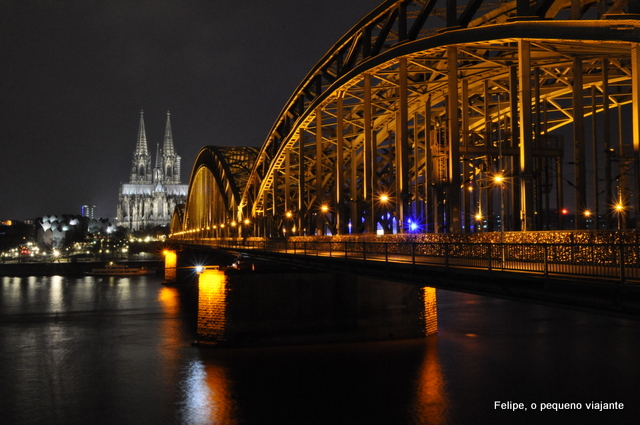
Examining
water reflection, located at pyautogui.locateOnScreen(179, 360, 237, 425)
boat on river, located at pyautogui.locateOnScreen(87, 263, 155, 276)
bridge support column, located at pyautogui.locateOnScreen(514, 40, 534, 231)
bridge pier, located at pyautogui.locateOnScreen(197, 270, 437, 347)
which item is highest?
bridge support column, located at pyautogui.locateOnScreen(514, 40, 534, 231)

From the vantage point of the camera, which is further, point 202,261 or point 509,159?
point 202,261

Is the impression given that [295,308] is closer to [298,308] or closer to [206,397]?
[298,308]

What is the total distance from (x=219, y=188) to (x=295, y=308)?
50.6 metres

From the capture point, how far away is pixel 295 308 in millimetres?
36688

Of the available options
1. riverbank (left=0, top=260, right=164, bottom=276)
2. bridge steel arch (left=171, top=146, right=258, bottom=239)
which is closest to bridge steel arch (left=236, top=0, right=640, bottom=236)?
bridge steel arch (left=171, top=146, right=258, bottom=239)

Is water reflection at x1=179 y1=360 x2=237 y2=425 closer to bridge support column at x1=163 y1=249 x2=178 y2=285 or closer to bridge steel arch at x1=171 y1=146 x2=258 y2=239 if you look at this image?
bridge steel arch at x1=171 y1=146 x2=258 y2=239

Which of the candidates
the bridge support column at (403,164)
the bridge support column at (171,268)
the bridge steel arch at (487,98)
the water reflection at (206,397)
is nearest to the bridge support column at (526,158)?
the bridge steel arch at (487,98)

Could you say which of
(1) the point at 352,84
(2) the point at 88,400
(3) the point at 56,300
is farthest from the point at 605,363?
(3) the point at 56,300

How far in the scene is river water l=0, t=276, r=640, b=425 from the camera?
25.6 m

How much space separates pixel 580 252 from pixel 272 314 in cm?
2405

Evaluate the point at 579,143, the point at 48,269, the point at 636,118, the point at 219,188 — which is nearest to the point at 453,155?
the point at 579,143

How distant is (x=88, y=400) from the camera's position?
28.2 metres

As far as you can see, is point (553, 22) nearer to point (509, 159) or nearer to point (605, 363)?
point (509, 159)

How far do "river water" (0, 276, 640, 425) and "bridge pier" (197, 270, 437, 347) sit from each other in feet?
3.08
